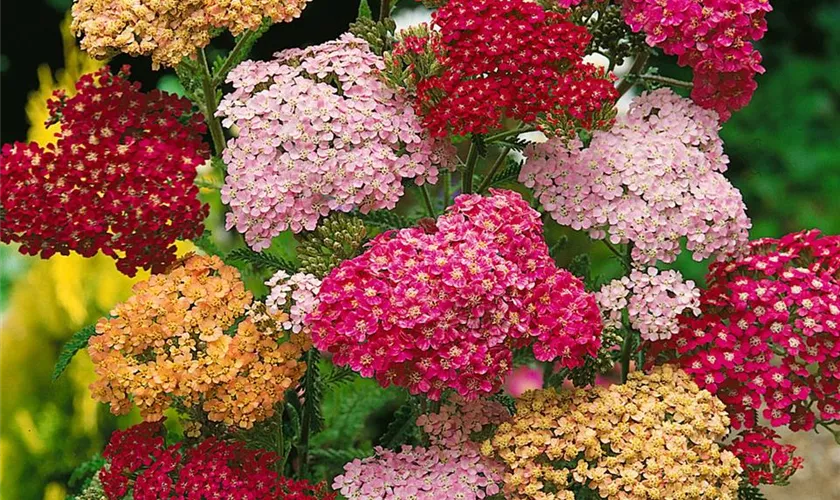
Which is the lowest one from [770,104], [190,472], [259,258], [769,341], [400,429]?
[770,104]

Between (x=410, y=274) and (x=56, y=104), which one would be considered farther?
(x=56, y=104)

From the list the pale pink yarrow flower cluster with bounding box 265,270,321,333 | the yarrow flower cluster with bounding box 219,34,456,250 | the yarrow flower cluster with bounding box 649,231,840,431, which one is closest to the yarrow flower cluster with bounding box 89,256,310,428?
the pale pink yarrow flower cluster with bounding box 265,270,321,333

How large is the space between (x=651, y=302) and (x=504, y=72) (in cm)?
51

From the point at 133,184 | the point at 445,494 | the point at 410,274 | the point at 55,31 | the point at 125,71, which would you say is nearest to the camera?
the point at 410,274

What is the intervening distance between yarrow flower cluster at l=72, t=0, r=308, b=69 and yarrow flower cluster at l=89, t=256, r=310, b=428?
0.41m

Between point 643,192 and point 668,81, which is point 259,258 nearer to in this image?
point 643,192

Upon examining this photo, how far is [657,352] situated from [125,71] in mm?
1218

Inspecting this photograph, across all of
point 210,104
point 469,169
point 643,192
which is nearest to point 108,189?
point 210,104

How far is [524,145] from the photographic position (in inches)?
84.5

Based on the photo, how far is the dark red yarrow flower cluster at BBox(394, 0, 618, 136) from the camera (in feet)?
6.40

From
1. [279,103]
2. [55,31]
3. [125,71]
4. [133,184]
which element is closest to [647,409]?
[279,103]

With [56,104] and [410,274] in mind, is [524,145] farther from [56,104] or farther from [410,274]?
[56,104]

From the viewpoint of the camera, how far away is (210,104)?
225cm

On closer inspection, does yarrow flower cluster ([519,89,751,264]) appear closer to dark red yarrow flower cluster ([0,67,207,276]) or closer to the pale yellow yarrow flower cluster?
the pale yellow yarrow flower cluster
